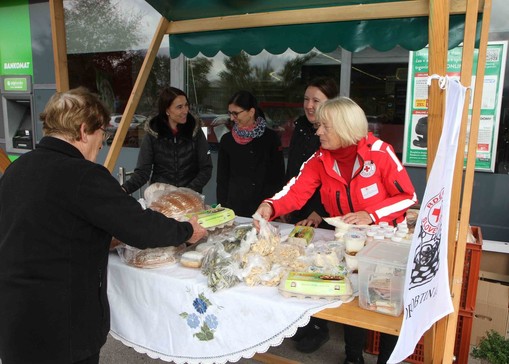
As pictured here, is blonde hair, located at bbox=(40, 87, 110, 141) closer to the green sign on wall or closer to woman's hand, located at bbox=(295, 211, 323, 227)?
woman's hand, located at bbox=(295, 211, 323, 227)

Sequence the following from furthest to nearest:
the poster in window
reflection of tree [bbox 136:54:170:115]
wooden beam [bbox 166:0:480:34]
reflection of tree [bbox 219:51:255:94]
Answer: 1. reflection of tree [bbox 136:54:170:115]
2. reflection of tree [bbox 219:51:255:94]
3. the poster in window
4. wooden beam [bbox 166:0:480:34]

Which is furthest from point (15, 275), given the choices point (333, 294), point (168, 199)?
point (333, 294)

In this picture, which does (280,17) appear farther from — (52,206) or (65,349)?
(65,349)

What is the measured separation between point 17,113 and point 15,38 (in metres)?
1.21

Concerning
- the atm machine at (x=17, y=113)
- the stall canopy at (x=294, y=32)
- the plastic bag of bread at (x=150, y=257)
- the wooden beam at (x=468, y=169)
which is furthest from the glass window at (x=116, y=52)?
the wooden beam at (x=468, y=169)

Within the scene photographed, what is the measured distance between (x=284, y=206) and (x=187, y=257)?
2.56ft

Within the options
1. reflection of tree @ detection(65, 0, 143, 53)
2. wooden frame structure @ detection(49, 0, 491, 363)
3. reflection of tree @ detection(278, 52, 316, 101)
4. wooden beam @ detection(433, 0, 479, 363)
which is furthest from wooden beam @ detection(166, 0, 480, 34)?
reflection of tree @ detection(65, 0, 143, 53)

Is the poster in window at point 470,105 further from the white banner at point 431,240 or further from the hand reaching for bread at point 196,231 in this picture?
the hand reaching for bread at point 196,231

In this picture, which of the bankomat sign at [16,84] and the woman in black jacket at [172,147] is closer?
the woman in black jacket at [172,147]

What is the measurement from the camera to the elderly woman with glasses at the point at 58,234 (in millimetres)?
1444

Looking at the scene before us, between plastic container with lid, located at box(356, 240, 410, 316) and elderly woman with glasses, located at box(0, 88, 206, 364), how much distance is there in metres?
0.82

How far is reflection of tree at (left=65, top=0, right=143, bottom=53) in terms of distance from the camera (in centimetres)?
593

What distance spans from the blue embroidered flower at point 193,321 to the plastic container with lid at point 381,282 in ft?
2.19

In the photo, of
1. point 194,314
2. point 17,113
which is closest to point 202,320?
point 194,314
